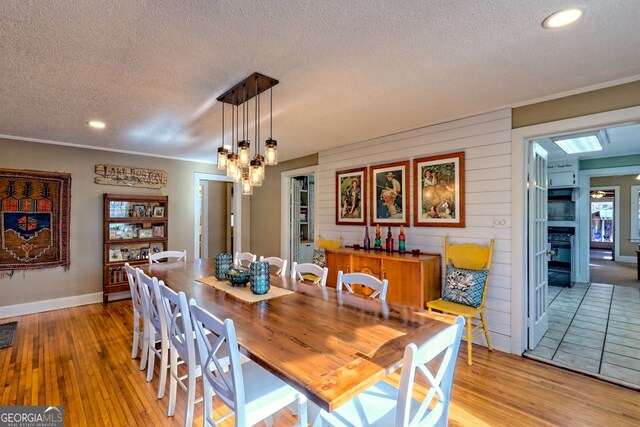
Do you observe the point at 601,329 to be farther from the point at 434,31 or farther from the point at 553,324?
the point at 434,31

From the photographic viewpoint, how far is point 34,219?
420 cm

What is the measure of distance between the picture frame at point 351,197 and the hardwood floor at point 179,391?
2.14 meters

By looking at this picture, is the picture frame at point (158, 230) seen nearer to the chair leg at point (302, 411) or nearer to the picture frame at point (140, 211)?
the picture frame at point (140, 211)

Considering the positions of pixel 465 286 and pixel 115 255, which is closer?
pixel 465 286

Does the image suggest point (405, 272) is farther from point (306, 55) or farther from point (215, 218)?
point (215, 218)

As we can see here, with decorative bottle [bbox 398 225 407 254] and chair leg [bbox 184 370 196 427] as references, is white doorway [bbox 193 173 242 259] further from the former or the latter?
chair leg [bbox 184 370 196 427]

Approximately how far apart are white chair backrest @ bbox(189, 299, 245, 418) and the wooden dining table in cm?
9

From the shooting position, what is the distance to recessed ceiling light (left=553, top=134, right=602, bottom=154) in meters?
4.10

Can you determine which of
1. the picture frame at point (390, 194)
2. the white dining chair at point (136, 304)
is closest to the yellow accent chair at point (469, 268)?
the picture frame at point (390, 194)

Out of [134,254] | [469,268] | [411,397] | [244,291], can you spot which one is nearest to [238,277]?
[244,291]

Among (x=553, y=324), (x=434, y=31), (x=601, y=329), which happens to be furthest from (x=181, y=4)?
(x=601, y=329)

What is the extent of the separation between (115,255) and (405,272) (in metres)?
4.47

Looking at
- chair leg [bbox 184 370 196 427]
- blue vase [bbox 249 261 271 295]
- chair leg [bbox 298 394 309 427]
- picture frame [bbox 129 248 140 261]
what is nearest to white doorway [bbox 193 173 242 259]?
picture frame [bbox 129 248 140 261]

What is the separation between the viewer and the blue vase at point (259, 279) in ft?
7.32
